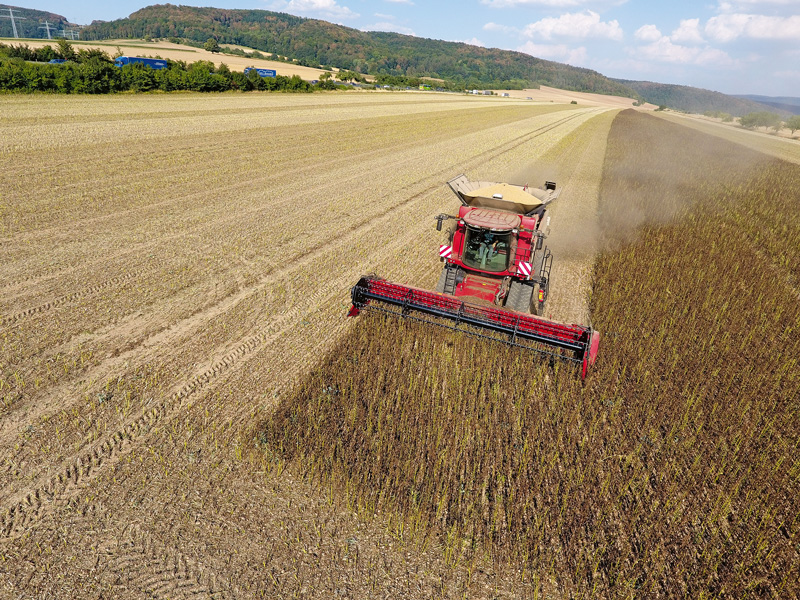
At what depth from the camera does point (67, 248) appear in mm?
10383

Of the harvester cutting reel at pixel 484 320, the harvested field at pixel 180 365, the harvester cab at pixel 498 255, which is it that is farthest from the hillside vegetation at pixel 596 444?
the harvester cab at pixel 498 255

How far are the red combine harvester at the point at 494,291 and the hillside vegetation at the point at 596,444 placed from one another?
35 cm

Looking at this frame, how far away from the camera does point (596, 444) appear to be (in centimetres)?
568

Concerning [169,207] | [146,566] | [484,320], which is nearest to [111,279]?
[169,207]

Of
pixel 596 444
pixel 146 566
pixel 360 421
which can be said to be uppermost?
pixel 596 444

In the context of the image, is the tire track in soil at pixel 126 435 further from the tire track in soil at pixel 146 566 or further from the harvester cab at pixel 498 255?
the harvester cab at pixel 498 255

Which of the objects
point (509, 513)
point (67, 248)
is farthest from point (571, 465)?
point (67, 248)

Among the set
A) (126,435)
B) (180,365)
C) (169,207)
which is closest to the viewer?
(126,435)

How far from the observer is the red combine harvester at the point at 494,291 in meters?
7.07

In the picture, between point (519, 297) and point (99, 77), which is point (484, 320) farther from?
point (99, 77)

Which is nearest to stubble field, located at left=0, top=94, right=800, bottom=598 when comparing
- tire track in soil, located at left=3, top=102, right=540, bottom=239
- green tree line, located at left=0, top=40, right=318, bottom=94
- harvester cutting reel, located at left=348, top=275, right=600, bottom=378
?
tire track in soil, located at left=3, top=102, right=540, bottom=239

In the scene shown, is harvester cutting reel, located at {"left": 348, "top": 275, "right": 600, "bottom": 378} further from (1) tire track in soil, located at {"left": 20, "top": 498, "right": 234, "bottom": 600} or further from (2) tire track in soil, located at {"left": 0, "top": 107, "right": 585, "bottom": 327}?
(2) tire track in soil, located at {"left": 0, "top": 107, "right": 585, "bottom": 327}

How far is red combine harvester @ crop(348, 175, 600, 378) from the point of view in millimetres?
7074

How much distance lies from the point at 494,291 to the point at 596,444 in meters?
3.40
